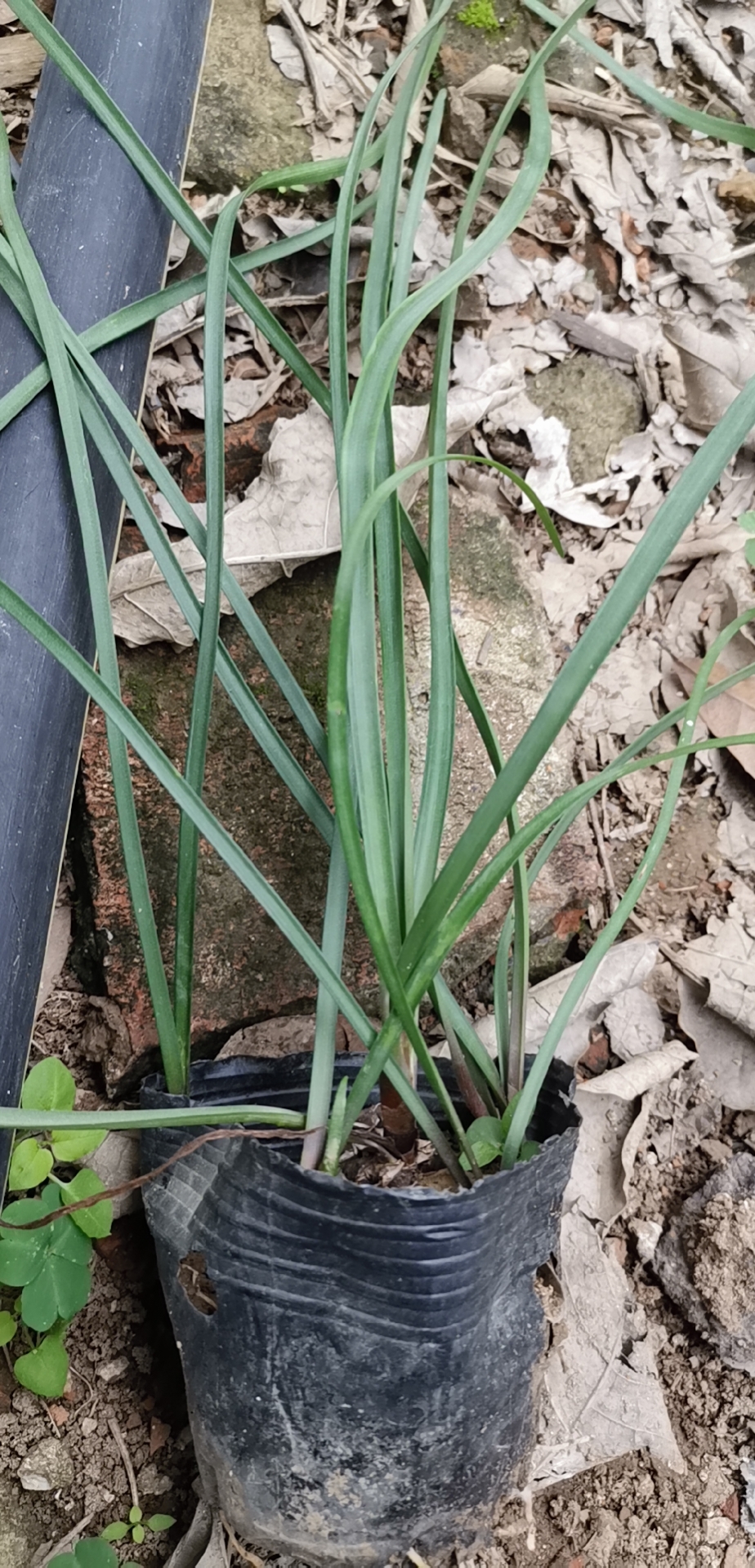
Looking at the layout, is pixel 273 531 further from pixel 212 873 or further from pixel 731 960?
pixel 731 960

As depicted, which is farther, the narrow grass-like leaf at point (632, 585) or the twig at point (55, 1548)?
the twig at point (55, 1548)

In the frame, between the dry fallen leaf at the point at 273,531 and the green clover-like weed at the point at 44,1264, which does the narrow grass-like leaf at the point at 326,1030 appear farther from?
the dry fallen leaf at the point at 273,531

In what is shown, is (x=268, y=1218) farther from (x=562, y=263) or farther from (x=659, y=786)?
(x=562, y=263)

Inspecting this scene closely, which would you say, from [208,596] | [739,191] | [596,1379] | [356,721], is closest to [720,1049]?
[596,1379]

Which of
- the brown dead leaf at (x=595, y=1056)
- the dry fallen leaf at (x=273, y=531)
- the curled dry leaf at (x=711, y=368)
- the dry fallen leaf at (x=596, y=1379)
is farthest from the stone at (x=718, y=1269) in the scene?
the curled dry leaf at (x=711, y=368)

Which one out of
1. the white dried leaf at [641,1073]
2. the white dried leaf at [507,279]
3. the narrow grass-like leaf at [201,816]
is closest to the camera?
the narrow grass-like leaf at [201,816]

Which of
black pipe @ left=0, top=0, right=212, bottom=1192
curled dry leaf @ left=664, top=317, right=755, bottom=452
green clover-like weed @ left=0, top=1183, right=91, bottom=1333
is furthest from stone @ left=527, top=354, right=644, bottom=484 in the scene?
green clover-like weed @ left=0, top=1183, right=91, bottom=1333

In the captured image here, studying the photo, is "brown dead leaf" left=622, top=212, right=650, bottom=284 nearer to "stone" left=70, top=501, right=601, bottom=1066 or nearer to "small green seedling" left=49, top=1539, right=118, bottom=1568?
"stone" left=70, top=501, right=601, bottom=1066
